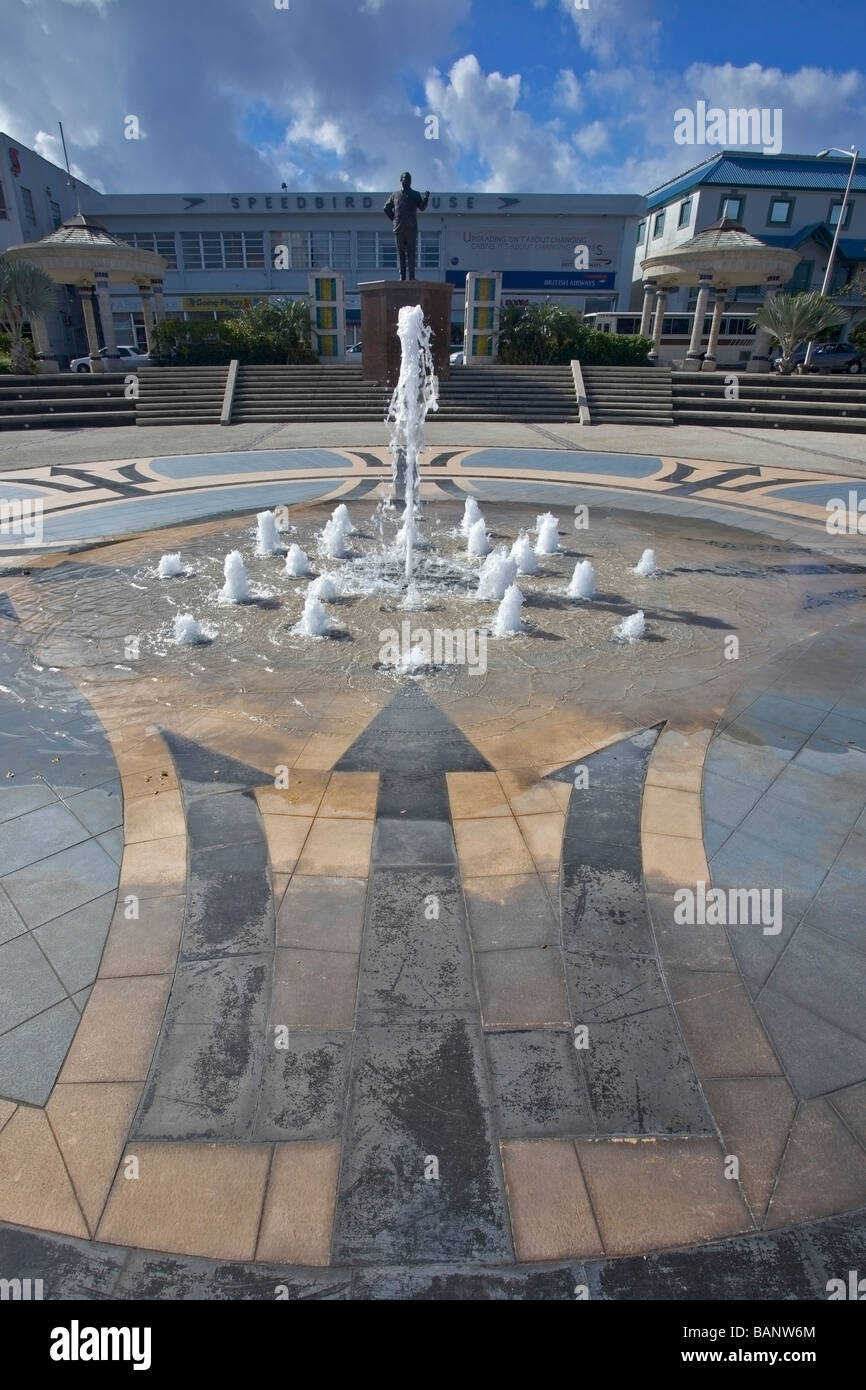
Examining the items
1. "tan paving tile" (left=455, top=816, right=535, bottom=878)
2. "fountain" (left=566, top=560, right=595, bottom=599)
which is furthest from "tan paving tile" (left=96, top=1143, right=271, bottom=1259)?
"fountain" (left=566, top=560, right=595, bottom=599)

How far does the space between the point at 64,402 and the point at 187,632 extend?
2286cm

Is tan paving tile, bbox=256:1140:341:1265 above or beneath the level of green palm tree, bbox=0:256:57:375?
beneath

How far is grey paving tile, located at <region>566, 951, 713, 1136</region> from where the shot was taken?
3.60 meters

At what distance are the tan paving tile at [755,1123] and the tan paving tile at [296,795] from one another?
3.26m

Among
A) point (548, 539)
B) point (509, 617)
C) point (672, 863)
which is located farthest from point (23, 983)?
point (548, 539)

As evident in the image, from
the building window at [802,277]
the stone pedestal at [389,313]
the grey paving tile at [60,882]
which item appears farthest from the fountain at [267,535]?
the building window at [802,277]

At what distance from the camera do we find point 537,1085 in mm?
3725

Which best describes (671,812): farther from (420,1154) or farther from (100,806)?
(100,806)

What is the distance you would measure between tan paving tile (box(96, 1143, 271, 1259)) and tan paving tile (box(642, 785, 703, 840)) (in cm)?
339

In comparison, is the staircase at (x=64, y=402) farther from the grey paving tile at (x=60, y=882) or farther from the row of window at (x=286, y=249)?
the row of window at (x=286, y=249)

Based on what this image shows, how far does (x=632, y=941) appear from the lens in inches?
179

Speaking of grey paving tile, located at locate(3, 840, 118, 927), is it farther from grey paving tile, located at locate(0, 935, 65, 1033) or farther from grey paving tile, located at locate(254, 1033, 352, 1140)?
grey paving tile, located at locate(254, 1033, 352, 1140)

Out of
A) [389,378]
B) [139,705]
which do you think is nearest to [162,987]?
[139,705]

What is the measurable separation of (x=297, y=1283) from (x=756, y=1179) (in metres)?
1.99
